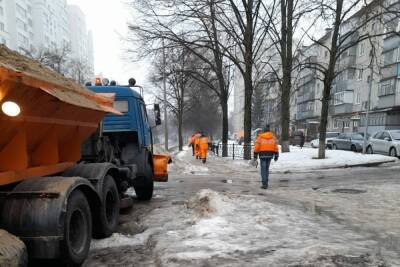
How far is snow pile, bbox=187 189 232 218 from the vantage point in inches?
289

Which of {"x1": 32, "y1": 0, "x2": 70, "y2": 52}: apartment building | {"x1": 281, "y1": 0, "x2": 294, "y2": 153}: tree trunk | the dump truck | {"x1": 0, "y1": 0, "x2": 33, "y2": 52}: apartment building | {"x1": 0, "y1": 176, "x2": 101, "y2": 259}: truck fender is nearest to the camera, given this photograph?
the dump truck

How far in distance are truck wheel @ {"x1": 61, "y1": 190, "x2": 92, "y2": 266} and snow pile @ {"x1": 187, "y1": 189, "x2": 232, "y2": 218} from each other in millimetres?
2450

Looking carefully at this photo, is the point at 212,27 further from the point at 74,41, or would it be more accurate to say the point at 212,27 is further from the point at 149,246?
the point at 74,41

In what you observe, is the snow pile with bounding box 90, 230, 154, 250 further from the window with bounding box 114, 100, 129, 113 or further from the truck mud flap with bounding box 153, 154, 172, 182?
the truck mud flap with bounding box 153, 154, 172, 182

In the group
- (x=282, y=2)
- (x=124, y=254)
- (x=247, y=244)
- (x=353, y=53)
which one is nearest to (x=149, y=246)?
(x=124, y=254)

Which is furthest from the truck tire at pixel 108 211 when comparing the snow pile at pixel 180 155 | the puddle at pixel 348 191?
the snow pile at pixel 180 155

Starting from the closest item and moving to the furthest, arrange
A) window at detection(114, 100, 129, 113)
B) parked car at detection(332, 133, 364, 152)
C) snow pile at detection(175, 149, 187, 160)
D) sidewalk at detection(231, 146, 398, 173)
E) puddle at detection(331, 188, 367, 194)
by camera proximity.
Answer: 1. window at detection(114, 100, 129, 113)
2. puddle at detection(331, 188, 367, 194)
3. sidewalk at detection(231, 146, 398, 173)
4. snow pile at detection(175, 149, 187, 160)
5. parked car at detection(332, 133, 364, 152)

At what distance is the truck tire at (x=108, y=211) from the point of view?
19.9ft

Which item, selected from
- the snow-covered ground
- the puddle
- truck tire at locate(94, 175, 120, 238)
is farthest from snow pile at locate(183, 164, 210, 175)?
truck tire at locate(94, 175, 120, 238)

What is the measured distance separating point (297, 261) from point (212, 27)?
2111 centimetres

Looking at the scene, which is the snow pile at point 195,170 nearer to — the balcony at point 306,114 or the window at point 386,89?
the window at point 386,89

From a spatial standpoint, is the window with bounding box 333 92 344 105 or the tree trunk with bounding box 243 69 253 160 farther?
the window with bounding box 333 92 344 105

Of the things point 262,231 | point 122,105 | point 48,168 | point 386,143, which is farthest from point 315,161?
point 48,168

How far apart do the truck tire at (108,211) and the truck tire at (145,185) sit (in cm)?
253
